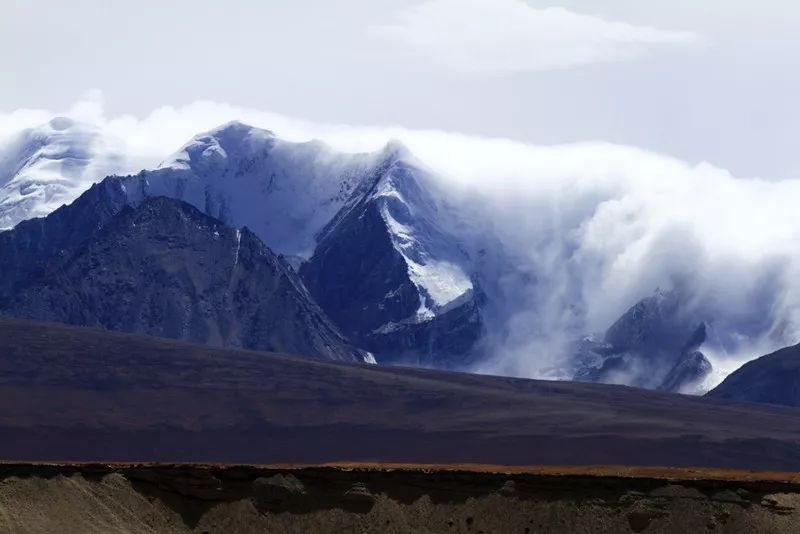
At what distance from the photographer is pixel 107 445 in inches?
7781

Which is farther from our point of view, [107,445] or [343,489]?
[107,445]

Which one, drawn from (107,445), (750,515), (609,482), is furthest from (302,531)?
(107,445)

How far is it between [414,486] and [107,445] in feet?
441

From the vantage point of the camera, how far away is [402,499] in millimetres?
66625

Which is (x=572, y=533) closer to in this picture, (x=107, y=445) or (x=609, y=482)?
(x=609, y=482)

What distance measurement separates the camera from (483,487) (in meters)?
67.4

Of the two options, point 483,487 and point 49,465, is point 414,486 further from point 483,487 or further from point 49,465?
point 49,465

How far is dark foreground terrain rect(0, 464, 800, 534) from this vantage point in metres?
64.6

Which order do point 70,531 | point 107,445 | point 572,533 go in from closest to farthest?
Answer: point 70,531 → point 572,533 → point 107,445

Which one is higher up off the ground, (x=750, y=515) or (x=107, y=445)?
(x=750, y=515)

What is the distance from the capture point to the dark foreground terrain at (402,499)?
212ft

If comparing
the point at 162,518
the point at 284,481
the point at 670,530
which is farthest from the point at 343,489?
the point at 670,530

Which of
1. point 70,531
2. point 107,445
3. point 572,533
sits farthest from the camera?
point 107,445

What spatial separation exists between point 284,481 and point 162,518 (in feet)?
15.1
